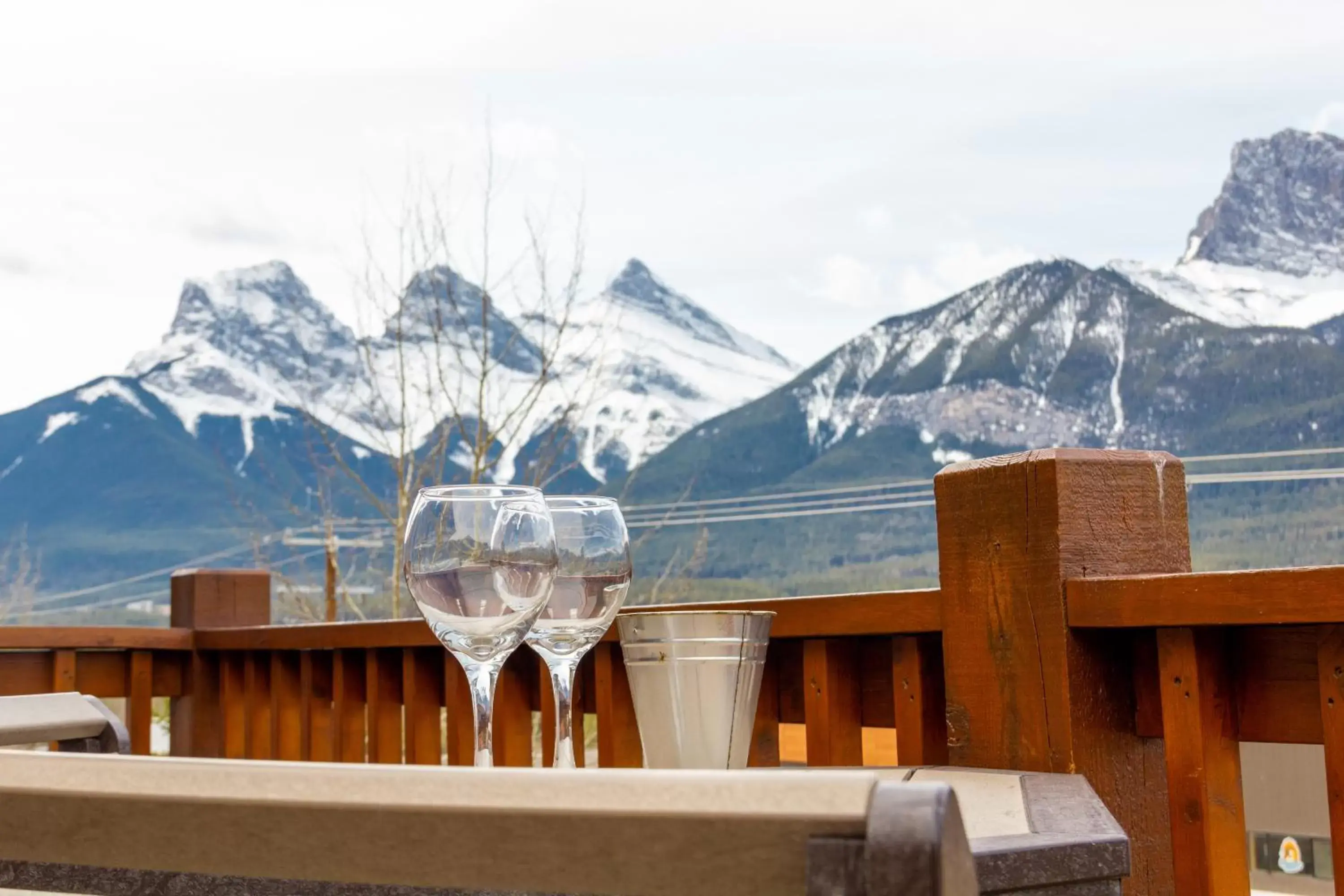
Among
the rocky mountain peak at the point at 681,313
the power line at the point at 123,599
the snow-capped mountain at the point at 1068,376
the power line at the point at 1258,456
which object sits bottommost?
the power line at the point at 123,599

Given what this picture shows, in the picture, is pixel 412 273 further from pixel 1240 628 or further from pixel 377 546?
pixel 1240 628

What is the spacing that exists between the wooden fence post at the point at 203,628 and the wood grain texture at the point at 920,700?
1.96 meters

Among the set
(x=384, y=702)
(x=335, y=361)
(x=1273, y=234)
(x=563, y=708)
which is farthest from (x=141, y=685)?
(x=1273, y=234)

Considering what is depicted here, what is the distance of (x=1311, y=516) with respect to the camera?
3466 centimetres

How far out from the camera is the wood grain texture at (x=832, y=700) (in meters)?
1.60

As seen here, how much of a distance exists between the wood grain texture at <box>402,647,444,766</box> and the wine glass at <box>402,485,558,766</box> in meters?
1.42

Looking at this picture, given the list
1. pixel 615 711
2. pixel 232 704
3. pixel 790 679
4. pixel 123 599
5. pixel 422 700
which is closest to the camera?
pixel 790 679

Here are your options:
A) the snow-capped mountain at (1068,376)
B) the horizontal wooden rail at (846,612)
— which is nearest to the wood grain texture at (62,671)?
the horizontal wooden rail at (846,612)

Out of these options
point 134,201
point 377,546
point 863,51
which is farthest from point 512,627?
point 134,201

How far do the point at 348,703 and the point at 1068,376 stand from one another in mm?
52291

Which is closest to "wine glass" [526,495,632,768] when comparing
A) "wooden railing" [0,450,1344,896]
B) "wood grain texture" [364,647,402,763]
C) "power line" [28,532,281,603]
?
"wooden railing" [0,450,1344,896]

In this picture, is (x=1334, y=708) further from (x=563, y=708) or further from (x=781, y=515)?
(x=781, y=515)

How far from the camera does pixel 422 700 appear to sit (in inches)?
93.1

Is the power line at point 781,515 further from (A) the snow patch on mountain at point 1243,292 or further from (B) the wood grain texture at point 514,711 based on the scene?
(A) the snow patch on mountain at point 1243,292
